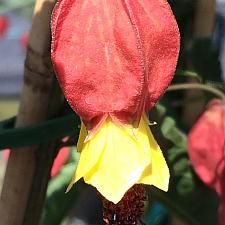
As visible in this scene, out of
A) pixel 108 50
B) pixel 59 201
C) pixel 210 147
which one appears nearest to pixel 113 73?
pixel 108 50

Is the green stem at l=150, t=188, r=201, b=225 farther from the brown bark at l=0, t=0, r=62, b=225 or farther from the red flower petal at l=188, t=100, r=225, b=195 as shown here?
the brown bark at l=0, t=0, r=62, b=225

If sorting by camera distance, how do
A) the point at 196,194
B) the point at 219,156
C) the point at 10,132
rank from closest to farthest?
the point at 10,132, the point at 219,156, the point at 196,194

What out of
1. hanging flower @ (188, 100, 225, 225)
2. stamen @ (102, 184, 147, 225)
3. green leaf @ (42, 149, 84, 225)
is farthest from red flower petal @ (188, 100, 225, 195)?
stamen @ (102, 184, 147, 225)

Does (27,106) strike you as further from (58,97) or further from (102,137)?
(102,137)

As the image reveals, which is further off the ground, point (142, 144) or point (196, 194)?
point (142, 144)

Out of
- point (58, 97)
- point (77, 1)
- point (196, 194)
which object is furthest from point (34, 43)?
point (196, 194)

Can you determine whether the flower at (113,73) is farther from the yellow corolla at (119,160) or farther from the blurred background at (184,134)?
the blurred background at (184,134)

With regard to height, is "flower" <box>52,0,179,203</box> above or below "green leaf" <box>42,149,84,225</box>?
above
